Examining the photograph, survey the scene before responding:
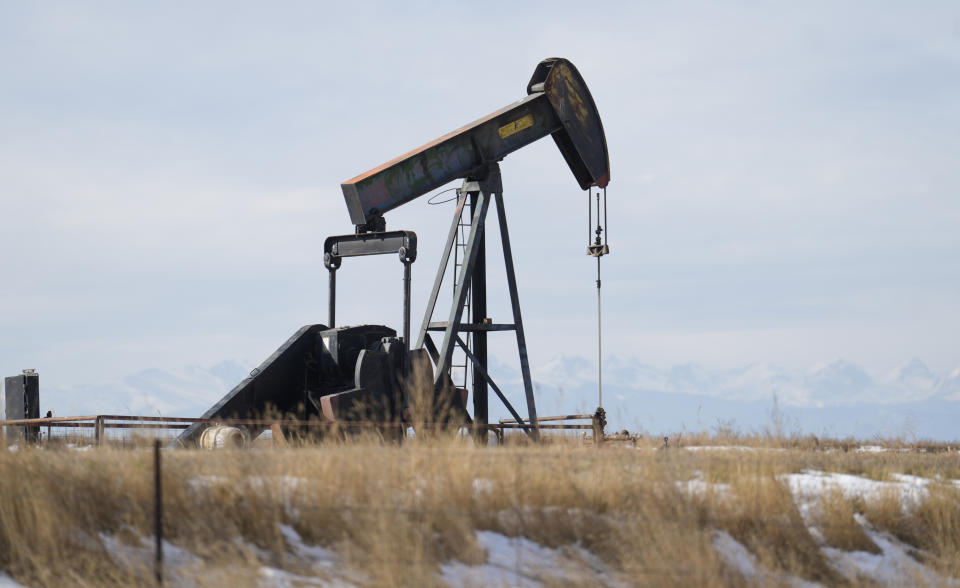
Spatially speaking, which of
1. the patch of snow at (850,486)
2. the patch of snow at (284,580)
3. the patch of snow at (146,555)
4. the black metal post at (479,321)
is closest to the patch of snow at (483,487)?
the patch of snow at (284,580)

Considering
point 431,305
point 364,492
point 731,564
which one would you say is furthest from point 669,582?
point 431,305

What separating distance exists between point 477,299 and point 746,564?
10.1 metres

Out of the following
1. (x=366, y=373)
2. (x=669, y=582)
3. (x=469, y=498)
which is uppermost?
(x=366, y=373)

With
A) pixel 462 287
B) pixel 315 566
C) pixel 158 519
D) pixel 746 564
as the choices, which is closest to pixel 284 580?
pixel 315 566

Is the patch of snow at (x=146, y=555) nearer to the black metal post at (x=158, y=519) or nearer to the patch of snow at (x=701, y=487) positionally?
the black metal post at (x=158, y=519)

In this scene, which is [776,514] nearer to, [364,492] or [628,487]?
[628,487]

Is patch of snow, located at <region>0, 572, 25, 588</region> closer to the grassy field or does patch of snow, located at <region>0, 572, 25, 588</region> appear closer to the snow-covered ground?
the snow-covered ground

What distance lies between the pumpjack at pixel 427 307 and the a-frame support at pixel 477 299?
2cm

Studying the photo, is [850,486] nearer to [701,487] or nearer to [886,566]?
[886,566]

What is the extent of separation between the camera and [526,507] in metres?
9.47

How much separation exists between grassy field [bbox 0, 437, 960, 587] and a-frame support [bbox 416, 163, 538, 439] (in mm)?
7242

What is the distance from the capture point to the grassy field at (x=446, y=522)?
8289 mm

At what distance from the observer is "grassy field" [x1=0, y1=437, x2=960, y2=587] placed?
8.29 m

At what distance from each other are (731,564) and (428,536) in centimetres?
267
